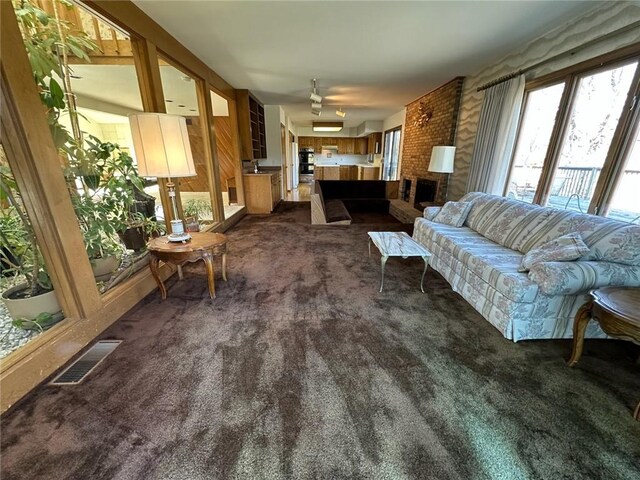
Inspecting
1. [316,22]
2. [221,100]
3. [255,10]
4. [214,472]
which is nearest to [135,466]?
[214,472]

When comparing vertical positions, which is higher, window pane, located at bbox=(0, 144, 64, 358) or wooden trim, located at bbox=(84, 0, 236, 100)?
wooden trim, located at bbox=(84, 0, 236, 100)

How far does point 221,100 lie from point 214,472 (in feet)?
20.2

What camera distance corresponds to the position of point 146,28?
95.6 inches

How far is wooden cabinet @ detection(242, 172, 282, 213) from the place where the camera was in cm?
572

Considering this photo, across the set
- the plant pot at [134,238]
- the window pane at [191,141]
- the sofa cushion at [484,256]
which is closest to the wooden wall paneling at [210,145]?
the window pane at [191,141]

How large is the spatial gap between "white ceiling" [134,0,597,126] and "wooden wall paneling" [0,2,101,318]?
138cm

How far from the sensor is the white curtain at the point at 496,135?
3.18 meters

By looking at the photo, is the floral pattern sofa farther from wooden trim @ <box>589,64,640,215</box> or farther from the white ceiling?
the white ceiling


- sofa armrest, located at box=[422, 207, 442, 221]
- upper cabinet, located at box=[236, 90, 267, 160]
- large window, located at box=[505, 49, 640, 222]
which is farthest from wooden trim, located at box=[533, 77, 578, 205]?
upper cabinet, located at box=[236, 90, 267, 160]

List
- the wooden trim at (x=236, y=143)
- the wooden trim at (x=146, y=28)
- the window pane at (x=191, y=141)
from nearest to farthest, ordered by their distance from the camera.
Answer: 1. the wooden trim at (x=146, y=28)
2. the window pane at (x=191, y=141)
3. the wooden trim at (x=236, y=143)

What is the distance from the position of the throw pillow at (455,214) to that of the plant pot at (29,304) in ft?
12.7

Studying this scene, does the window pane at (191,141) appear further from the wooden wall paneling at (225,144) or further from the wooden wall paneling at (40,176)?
the wooden wall paneling at (40,176)

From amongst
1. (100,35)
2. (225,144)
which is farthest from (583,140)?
(225,144)

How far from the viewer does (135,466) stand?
1.06m
